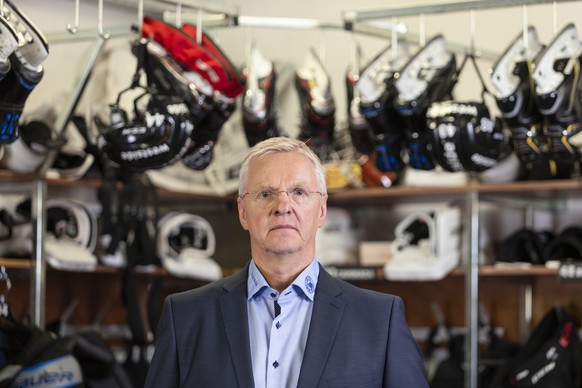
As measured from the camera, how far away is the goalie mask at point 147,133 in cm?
363

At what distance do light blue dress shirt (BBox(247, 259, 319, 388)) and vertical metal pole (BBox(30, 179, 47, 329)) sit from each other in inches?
85.9

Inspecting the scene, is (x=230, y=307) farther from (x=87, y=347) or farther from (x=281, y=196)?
(x=87, y=347)

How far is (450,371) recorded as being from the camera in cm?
509

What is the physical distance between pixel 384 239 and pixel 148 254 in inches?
60.8

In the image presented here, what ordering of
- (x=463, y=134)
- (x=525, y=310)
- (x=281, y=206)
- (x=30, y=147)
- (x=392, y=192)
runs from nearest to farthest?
(x=281, y=206) < (x=463, y=134) < (x=30, y=147) < (x=392, y=192) < (x=525, y=310)

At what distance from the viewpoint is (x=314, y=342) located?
2.24m

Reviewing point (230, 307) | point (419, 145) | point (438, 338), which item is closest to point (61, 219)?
point (419, 145)

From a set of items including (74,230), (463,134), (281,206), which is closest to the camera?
(281,206)

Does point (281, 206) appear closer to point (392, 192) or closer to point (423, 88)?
point (423, 88)

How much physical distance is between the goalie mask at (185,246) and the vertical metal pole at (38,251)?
0.81m

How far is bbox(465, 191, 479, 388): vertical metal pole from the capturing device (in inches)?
189

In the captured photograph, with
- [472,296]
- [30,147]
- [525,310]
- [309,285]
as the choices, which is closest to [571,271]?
[472,296]

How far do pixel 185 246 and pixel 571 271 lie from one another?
1.79 metres

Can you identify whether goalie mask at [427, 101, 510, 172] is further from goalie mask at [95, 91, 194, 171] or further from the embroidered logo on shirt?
the embroidered logo on shirt
